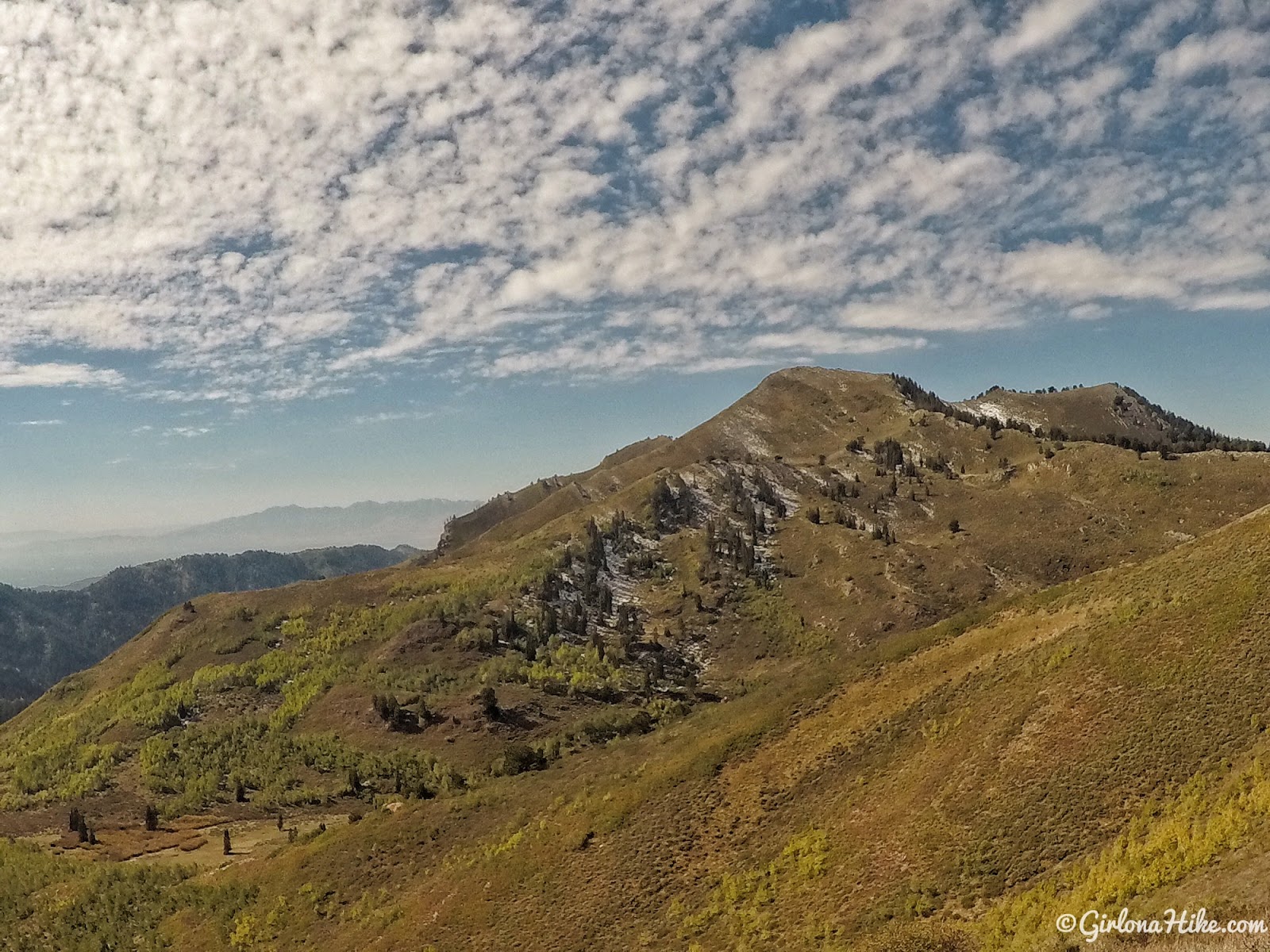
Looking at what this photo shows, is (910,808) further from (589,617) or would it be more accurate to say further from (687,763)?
(589,617)

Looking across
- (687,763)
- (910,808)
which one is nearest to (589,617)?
(687,763)

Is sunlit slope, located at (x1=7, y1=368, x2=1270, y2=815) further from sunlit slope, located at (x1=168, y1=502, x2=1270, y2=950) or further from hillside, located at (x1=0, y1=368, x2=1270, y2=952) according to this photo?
sunlit slope, located at (x1=168, y1=502, x2=1270, y2=950)

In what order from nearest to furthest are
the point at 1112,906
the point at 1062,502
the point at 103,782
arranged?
the point at 1112,906 → the point at 103,782 → the point at 1062,502

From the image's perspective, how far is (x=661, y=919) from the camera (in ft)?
92.6

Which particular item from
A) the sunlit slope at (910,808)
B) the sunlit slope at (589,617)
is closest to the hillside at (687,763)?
→ the sunlit slope at (910,808)

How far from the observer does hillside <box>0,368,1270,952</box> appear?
2406cm

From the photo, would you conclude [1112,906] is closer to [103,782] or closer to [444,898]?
[444,898]

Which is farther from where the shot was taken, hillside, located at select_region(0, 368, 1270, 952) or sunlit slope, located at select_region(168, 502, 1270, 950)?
hillside, located at select_region(0, 368, 1270, 952)

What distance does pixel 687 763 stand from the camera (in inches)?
1513

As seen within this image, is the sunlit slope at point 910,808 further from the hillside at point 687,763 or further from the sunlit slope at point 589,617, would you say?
the sunlit slope at point 589,617

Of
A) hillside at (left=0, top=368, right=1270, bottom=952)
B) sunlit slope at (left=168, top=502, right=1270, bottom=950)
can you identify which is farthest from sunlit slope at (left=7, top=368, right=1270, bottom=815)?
sunlit slope at (left=168, top=502, right=1270, bottom=950)

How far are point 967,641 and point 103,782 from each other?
270ft

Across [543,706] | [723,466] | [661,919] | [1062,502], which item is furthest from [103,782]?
[1062,502]

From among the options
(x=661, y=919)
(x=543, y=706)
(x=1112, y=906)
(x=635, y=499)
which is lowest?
(x=543, y=706)
